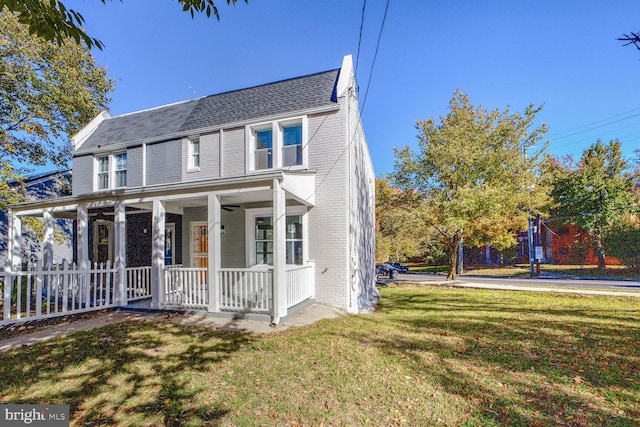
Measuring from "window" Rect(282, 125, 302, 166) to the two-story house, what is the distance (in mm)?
35

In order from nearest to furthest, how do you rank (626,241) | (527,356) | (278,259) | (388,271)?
(527,356) → (278,259) → (388,271) → (626,241)

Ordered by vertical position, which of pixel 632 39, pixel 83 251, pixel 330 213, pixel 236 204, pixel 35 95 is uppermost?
pixel 35 95

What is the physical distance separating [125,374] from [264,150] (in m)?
7.27

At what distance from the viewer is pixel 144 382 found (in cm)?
395

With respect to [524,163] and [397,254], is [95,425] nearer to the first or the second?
[524,163]

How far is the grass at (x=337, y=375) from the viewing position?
10.8 ft

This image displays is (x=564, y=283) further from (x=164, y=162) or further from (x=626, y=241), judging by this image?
(x=164, y=162)

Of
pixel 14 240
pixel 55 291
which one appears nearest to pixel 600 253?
pixel 55 291

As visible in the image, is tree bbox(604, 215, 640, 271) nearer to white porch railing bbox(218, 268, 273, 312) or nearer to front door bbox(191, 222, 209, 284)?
white porch railing bbox(218, 268, 273, 312)

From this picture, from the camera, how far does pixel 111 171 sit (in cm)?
1212

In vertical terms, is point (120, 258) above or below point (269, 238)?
below

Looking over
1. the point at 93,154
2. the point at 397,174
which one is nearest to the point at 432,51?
the point at 397,174

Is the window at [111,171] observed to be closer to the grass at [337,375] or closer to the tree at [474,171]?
the grass at [337,375]

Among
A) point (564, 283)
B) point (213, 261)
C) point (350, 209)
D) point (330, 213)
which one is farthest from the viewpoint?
point (564, 283)
